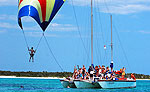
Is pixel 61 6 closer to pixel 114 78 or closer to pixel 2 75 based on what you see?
pixel 114 78

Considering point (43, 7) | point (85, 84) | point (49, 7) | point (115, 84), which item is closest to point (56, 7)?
point (49, 7)

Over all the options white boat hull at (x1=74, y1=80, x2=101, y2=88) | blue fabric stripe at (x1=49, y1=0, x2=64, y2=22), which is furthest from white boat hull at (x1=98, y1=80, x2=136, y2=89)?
blue fabric stripe at (x1=49, y1=0, x2=64, y2=22)

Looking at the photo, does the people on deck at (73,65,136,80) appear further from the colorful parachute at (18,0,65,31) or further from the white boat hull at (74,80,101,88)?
the colorful parachute at (18,0,65,31)

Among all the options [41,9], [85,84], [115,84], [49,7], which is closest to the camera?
[41,9]

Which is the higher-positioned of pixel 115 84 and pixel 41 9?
pixel 41 9

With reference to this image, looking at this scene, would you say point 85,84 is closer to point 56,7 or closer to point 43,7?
point 56,7

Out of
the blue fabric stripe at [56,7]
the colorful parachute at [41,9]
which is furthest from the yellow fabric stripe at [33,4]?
the blue fabric stripe at [56,7]

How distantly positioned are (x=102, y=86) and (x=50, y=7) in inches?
573

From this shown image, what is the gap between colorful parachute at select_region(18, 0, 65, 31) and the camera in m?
27.1

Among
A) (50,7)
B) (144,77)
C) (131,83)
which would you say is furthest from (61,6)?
(144,77)

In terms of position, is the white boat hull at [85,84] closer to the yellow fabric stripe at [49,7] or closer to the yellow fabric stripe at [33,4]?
the yellow fabric stripe at [49,7]

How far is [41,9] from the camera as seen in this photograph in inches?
1103

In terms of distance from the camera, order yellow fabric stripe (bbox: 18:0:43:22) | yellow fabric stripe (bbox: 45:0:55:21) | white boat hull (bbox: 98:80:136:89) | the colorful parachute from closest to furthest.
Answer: the colorful parachute, yellow fabric stripe (bbox: 18:0:43:22), yellow fabric stripe (bbox: 45:0:55:21), white boat hull (bbox: 98:80:136:89)

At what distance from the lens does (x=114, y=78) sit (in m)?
42.5
